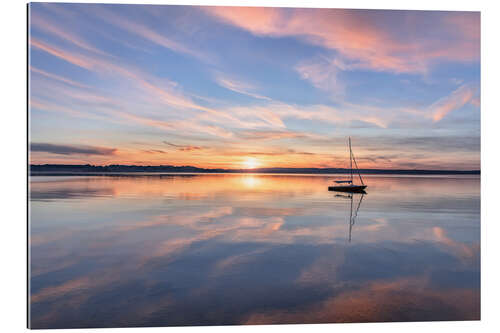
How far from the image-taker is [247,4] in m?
5.25

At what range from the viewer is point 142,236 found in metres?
7.81

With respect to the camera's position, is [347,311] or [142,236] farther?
[142,236]

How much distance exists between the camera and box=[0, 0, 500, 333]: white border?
174 inches

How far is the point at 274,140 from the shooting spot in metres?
12.0

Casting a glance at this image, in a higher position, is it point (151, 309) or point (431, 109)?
point (431, 109)

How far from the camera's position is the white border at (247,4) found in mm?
4418

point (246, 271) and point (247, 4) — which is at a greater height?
point (247, 4)
